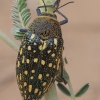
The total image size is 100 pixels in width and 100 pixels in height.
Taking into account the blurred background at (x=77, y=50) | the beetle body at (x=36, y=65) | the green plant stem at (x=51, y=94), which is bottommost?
the blurred background at (x=77, y=50)

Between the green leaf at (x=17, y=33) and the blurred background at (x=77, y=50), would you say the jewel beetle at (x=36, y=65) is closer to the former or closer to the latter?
the green leaf at (x=17, y=33)

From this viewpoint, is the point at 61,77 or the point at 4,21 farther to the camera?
the point at 4,21

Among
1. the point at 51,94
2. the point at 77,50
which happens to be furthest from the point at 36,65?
the point at 77,50

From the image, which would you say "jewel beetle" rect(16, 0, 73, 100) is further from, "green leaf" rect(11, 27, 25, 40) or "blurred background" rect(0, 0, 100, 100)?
"blurred background" rect(0, 0, 100, 100)

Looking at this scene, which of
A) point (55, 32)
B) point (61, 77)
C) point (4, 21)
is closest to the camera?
point (61, 77)

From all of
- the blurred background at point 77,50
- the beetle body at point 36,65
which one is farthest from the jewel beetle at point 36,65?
the blurred background at point 77,50

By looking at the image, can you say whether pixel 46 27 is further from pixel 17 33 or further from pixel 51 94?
pixel 51 94

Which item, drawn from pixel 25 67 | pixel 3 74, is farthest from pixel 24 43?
pixel 3 74

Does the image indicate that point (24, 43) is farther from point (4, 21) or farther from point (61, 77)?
point (4, 21)

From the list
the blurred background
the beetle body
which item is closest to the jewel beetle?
the beetle body
